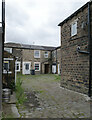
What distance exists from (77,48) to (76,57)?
64 cm

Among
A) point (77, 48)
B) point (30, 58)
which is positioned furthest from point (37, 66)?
point (77, 48)

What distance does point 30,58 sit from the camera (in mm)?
21578

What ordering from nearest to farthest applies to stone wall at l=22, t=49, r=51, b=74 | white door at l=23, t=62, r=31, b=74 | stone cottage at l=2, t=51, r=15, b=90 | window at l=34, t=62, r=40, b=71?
stone cottage at l=2, t=51, r=15, b=90 < white door at l=23, t=62, r=31, b=74 < stone wall at l=22, t=49, r=51, b=74 < window at l=34, t=62, r=40, b=71

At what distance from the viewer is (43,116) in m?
3.60

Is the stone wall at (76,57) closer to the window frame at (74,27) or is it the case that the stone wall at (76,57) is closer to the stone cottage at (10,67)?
the window frame at (74,27)

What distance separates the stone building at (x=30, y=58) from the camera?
20438 mm

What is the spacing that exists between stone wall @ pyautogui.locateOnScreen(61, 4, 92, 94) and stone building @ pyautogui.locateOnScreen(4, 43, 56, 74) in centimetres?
1324

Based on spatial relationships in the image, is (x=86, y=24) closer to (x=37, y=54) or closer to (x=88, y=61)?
(x=88, y=61)

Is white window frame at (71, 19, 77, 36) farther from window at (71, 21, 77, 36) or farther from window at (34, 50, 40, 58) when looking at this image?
window at (34, 50, 40, 58)

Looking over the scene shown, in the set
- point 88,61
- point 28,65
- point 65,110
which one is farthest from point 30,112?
point 28,65

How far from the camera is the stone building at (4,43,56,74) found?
67.1ft

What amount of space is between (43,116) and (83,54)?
14.6 feet

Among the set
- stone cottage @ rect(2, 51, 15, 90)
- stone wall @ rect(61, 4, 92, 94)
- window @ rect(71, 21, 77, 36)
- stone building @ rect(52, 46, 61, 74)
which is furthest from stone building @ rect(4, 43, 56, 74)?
window @ rect(71, 21, 77, 36)

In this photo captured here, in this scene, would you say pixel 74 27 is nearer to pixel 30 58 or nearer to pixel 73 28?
pixel 73 28
